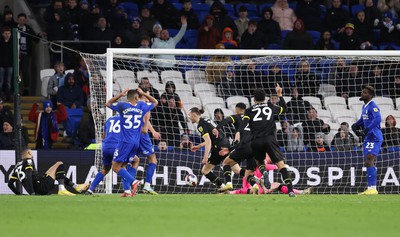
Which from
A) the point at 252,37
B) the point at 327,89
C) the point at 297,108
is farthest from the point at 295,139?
the point at 252,37

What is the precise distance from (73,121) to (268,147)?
7.78 metres

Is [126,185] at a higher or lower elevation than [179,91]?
lower

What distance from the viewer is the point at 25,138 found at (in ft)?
75.8

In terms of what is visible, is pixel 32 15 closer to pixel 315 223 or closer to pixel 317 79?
pixel 317 79

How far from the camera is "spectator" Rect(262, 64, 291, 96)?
79.8 feet

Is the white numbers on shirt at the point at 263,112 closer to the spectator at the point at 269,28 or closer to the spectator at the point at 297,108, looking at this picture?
the spectator at the point at 297,108

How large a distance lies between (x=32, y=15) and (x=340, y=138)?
31.4 feet

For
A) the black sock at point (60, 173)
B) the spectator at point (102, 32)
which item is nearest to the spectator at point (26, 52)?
the spectator at point (102, 32)

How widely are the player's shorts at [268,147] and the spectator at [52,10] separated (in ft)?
32.6

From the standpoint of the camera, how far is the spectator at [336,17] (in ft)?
93.2

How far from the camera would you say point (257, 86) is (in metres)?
24.6

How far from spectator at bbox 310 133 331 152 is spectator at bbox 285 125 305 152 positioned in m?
0.25

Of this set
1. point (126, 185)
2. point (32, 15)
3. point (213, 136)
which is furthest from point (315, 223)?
point (32, 15)

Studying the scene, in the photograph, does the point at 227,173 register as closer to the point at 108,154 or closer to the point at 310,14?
the point at 108,154
